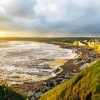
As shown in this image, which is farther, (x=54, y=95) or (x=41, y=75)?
(x=41, y=75)

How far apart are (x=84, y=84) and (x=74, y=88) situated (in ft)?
1.37

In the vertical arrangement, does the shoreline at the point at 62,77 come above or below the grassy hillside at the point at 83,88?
below

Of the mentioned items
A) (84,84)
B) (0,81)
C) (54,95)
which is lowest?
(0,81)

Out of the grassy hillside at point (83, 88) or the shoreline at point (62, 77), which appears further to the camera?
the shoreline at point (62, 77)

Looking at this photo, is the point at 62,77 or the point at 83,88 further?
the point at 62,77

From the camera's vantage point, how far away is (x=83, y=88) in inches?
361

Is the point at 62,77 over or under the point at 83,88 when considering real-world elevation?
under

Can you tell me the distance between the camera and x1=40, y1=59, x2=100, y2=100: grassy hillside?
8812 mm

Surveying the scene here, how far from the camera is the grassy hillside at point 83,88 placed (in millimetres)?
8812

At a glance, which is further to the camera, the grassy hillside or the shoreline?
the shoreline

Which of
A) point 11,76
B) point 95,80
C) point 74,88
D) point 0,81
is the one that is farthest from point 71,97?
point 11,76

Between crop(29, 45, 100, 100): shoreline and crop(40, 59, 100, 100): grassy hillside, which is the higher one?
crop(40, 59, 100, 100): grassy hillside

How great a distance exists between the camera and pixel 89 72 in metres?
9.70

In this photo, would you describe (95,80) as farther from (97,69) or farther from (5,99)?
(5,99)
